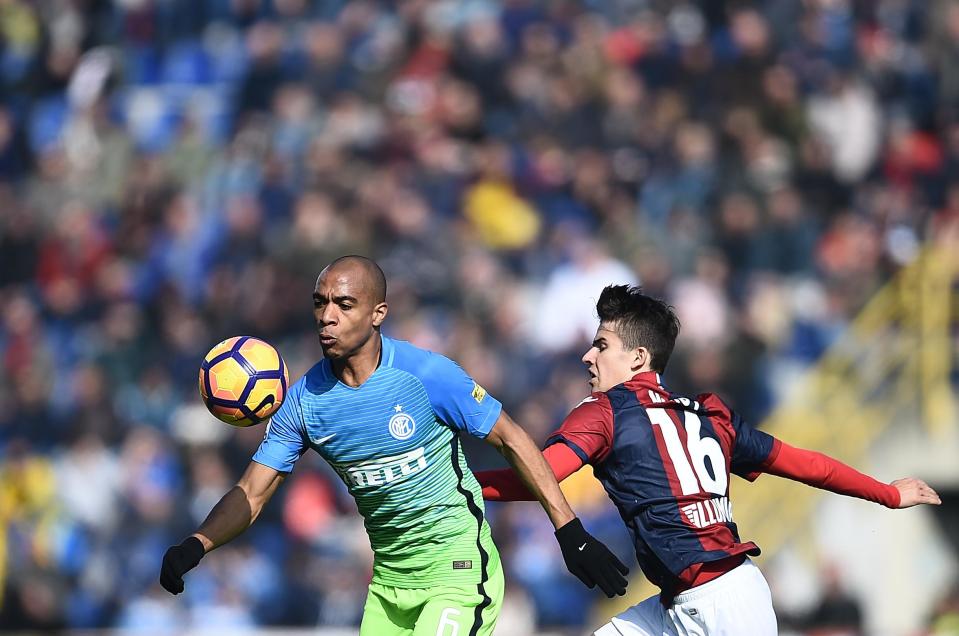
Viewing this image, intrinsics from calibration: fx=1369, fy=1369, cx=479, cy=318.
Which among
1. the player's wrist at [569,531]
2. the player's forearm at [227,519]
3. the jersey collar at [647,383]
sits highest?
the jersey collar at [647,383]

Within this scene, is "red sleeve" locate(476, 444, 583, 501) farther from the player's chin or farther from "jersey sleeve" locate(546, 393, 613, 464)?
the player's chin

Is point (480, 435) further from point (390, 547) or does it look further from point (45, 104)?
point (45, 104)

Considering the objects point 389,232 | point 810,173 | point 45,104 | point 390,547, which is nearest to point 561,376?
point 389,232

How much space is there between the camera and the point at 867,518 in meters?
12.0

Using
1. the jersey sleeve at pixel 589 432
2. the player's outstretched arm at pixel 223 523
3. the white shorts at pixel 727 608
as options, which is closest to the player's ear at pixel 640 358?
the jersey sleeve at pixel 589 432

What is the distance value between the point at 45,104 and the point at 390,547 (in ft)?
39.9

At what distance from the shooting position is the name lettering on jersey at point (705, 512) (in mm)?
5539

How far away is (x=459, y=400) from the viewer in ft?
18.0

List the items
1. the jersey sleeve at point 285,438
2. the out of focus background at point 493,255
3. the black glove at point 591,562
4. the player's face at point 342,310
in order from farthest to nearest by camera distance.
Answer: the out of focus background at point 493,255 < the jersey sleeve at point 285,438 < the player's face at point 342,310 < the black glove at point 591,562

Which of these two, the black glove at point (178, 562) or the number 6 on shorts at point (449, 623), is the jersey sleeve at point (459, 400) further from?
the black glove at point (178, 562)

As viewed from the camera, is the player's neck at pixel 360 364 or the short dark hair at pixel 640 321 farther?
the short dark hair at pixel 640 321

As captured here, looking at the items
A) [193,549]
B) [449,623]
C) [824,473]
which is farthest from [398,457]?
[824,473]

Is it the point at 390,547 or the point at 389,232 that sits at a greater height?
the point at 389,232

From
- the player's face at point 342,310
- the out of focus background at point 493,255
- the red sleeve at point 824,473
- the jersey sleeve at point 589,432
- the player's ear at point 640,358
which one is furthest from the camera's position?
the out of focus background at point 493,255
